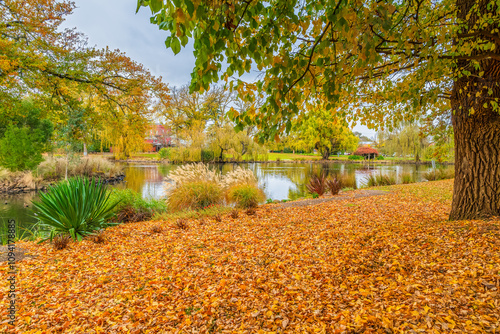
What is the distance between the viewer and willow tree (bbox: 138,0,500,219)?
1.73m

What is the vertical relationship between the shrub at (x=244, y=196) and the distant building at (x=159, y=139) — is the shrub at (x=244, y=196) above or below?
below

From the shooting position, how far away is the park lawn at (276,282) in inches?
79.2

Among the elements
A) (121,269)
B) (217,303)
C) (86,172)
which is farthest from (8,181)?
(217,303)

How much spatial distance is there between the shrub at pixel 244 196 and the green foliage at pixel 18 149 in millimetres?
13358

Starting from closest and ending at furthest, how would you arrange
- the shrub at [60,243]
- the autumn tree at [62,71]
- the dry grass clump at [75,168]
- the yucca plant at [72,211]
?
the shrub at [60,243] < the yucca plant at [72,211] < the autumn tree at [62,71] < the dry grass clump at [75,168]

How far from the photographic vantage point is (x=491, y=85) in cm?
330

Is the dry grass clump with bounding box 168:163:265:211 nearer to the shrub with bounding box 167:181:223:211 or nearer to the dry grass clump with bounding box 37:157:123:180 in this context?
the shrub with bounding box 167:181:223:211

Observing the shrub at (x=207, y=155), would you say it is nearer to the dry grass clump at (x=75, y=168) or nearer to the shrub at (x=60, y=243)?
the dry grass clump at (x=75, y=168)

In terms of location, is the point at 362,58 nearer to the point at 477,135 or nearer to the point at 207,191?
the point at 477,135

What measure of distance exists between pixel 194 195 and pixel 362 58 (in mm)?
6715

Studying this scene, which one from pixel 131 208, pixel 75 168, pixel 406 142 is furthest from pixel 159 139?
pixel 131 208

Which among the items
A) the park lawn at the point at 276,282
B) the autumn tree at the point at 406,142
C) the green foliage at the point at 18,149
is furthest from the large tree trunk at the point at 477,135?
the autumn tree at the point at 406,142

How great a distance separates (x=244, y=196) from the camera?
765cm

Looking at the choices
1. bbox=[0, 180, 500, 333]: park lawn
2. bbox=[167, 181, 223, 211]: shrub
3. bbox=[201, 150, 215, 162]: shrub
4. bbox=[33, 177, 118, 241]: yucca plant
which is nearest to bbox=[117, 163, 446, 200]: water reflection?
bbox=[167, 181, 223, 211]: shrub
